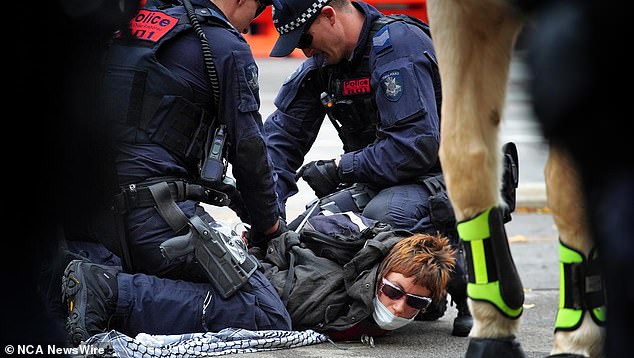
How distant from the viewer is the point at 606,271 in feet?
5.10

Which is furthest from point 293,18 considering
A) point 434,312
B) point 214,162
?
point 434,312

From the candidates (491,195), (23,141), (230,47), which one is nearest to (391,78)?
(230,47)

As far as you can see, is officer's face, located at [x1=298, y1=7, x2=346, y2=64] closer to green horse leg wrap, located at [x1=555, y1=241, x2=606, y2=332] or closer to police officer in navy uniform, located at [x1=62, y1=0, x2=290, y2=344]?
police officer in navy uniform, located at [x1=62, y1=0, x2=290, y2=344]

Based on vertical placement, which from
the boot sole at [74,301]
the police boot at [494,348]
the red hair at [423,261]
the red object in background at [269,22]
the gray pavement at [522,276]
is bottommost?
the red object in background at [269,22]

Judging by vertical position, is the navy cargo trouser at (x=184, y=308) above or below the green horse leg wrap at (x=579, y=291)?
below

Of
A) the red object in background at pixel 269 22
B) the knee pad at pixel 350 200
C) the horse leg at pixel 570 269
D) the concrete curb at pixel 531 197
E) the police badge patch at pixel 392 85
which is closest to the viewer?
the horse leg at pixel 570 269

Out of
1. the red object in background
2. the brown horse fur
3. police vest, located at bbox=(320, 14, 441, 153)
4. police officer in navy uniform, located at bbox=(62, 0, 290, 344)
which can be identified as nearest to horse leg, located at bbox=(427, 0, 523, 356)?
the brown horse fur

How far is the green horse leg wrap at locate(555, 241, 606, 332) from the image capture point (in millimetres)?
2617

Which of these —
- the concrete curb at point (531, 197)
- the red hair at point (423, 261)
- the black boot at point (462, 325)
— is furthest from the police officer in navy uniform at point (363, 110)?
the concrete curb at point (531, 197)

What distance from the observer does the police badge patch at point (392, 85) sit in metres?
4.21

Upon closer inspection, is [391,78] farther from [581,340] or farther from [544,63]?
[544,63]

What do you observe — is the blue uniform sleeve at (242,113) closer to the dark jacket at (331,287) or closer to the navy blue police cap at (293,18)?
the dark jacket at (331,287)

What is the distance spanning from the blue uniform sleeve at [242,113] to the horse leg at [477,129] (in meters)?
1.13

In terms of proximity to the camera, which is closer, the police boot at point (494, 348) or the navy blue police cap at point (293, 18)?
the police boot at point (494, 348)
